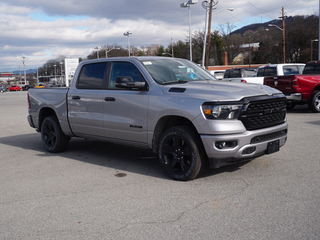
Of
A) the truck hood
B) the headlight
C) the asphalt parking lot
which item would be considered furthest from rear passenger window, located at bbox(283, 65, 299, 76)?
the headlight

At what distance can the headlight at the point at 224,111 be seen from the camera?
15.7 feet

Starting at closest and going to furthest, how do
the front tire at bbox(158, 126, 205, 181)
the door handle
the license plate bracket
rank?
the front tire at bbox(158, 126, 205, 181), the license plate bracket, the door handle

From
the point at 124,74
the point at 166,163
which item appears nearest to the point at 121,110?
the point at 124,74

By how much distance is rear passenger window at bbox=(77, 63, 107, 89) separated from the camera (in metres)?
6.58

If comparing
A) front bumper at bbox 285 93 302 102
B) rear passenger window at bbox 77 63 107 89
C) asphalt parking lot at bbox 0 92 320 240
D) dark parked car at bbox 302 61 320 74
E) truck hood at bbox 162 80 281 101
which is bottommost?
asphalt parking lot at bbox 0 92 320 240

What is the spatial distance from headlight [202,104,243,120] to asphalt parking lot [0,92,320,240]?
987mm

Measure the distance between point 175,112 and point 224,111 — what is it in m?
0.75

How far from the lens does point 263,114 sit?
509cm

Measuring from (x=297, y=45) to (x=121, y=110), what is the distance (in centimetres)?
7554

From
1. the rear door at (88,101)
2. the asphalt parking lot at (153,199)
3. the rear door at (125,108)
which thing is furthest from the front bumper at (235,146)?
the rear door at (88,101)

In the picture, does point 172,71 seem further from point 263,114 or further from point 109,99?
point 263,114

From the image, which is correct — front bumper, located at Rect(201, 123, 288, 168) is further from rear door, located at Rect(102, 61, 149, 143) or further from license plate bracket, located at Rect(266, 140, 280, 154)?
rear door, located at Rect(102, 61, 149, 143)

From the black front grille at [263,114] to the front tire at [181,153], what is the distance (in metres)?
0.77

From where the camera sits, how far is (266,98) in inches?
201
